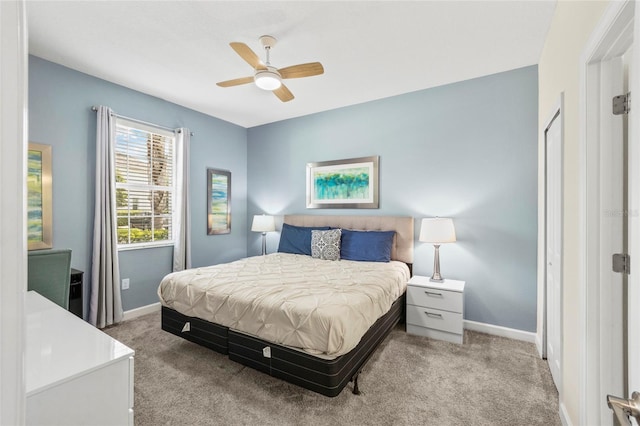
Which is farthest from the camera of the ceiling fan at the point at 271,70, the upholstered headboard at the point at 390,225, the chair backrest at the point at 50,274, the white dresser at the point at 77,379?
the upholstered headboard at the point at 390,225

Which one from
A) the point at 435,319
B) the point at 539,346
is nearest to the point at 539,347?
the point at 539,346

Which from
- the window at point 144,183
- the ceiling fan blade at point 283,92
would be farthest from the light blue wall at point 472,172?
the window at point 144,183

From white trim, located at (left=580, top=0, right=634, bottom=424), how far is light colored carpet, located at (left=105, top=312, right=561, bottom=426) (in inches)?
24.3

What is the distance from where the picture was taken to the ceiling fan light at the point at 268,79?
7.61 feet

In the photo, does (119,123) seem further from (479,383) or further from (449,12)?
(479,383)

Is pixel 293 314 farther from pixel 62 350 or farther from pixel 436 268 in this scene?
pixel 436 268

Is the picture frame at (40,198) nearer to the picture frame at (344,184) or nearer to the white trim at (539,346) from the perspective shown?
the picture frame at (344,184)

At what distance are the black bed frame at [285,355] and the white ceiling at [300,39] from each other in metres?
2.42

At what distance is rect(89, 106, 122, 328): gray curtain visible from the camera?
3066mm

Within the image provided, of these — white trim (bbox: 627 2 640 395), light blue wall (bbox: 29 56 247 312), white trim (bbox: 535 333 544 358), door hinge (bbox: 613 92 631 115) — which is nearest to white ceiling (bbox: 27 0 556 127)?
light blue wall (bbox: 29 56 247 312)

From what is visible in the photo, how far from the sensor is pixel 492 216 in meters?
3.08

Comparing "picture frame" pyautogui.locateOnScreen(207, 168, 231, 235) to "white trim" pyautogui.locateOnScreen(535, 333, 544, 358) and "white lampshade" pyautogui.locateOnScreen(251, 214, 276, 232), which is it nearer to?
"white lampshade" pyautogui.locateOnScreen(251, 214, 276, 232)

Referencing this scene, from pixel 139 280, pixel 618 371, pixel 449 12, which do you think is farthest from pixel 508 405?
pixel 139 280

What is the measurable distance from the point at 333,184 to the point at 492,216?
2.07 meters
